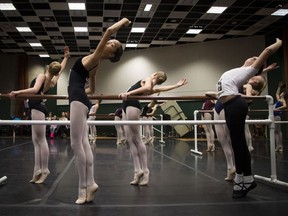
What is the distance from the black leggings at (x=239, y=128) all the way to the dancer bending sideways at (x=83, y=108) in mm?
1012

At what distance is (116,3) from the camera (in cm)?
851

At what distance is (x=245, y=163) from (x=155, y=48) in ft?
37.9

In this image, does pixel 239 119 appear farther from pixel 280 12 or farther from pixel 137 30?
pixel 137 30

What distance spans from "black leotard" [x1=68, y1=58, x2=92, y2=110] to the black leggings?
1.14 m

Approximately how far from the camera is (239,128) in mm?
2348

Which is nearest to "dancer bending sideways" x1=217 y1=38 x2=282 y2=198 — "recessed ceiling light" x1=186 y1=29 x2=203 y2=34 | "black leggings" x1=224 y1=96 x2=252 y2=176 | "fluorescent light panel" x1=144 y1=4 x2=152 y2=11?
"black leggings" x1=224 y1=96 x2=252 y2=176

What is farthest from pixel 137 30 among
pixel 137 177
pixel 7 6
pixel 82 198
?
pixel 82 198

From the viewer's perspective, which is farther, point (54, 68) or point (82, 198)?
point (54, 68)

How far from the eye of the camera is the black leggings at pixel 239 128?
7.64 feet

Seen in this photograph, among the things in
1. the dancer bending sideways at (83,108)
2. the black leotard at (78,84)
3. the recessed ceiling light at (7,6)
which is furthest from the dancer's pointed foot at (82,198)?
the recessed ceiling light at (7,6)

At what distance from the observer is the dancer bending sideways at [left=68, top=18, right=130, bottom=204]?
2127 millimetres

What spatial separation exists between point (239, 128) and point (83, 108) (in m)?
1.25

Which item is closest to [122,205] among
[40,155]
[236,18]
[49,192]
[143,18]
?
[49,192]

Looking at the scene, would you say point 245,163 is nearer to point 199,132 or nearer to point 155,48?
point 199,132
